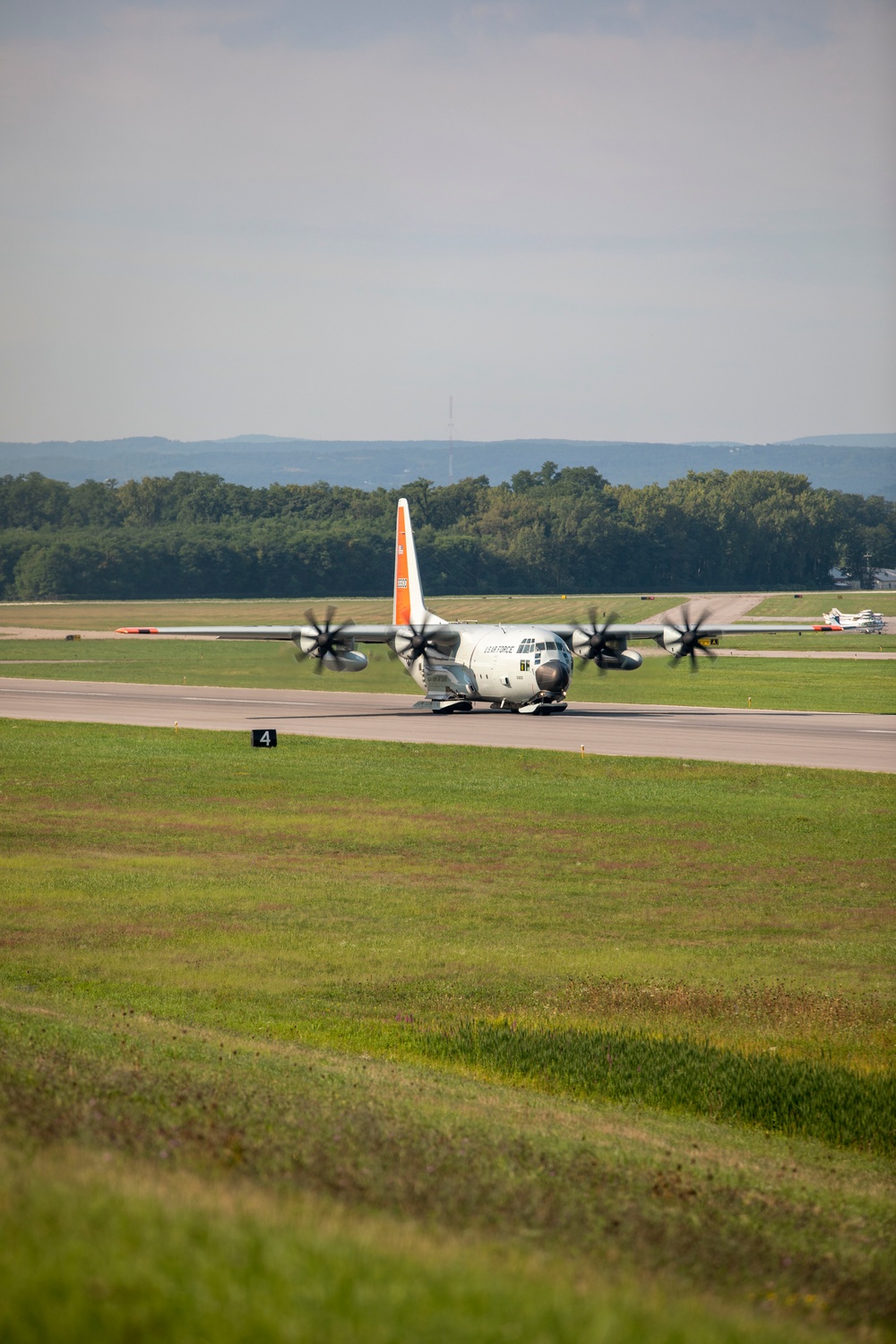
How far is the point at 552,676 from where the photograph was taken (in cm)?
5378

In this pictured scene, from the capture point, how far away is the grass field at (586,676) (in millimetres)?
67438

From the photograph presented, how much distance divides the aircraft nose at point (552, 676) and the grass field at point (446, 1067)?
17736mm

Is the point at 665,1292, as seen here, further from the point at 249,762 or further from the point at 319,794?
the point at 249,762

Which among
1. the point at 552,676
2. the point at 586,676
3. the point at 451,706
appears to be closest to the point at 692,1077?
the point at 552,676

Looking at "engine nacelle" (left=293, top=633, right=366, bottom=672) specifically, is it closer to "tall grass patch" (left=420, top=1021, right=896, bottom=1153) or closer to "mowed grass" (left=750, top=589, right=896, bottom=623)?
"tall grass patch" (left=420, top=1021, right=896, bottom=1153)

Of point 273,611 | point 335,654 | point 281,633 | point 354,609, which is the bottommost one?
point 335,654

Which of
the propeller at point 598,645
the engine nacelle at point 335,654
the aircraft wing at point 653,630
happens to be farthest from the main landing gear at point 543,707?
the engine nacelle at point 335,654

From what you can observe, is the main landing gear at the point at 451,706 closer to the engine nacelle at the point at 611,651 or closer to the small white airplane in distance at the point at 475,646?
the small white airplane in distance at the point at 475,646

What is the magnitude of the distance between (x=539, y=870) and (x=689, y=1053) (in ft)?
39.1

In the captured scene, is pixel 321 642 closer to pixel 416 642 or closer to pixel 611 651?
pixel 416 642

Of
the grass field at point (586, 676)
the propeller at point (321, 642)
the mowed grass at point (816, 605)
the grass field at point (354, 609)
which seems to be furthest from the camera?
the mowed grass at point (816, 605)

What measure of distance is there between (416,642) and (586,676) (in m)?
25.5

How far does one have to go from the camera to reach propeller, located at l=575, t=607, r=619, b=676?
192 feet

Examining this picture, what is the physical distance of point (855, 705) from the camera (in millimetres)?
64438
